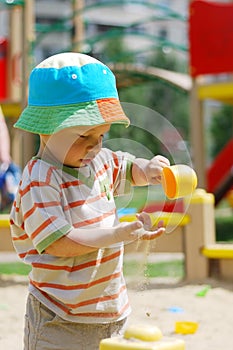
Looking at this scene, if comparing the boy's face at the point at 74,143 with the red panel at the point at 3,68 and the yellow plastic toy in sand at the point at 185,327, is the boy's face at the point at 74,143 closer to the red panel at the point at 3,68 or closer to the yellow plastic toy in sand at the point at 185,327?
the yellow plastic toy in sand at the point at 185,327

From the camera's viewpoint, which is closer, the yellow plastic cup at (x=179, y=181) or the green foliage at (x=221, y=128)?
the yellow plastic cup at (x=179, y=181)

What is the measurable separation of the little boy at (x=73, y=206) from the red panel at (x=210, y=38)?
5.82 metres

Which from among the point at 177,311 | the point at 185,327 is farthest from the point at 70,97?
the point at 177,311

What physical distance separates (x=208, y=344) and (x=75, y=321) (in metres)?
1.22

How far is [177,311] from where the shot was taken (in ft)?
10.5

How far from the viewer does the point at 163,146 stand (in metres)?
1.42

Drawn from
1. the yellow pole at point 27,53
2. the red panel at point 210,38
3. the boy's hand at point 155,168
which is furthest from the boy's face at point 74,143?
the red panel at point 210,38

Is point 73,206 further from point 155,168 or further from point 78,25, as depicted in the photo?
point 78,25

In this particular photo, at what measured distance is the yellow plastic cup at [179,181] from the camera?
4.58ft

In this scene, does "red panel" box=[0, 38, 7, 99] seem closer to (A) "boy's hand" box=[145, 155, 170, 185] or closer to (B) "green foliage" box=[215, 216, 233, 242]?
(B) "green foliage" box=[215, 216, 233, 242]

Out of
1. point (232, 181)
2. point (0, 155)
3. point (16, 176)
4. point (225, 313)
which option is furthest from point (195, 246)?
point (232, 181)

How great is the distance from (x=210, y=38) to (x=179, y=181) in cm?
617

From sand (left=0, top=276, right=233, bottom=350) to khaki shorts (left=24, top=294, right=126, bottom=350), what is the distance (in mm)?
693

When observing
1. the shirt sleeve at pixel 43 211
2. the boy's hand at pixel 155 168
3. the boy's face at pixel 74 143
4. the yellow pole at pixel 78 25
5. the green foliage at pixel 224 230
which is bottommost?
the green foliage at pixel 224 230
